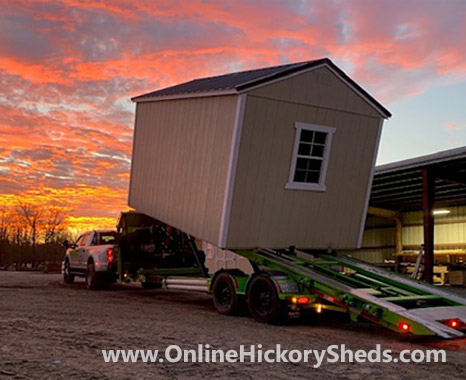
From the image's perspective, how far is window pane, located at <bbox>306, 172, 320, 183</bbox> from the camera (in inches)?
468

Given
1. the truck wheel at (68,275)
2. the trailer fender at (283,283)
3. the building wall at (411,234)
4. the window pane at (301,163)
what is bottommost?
the truck wheel at (68,275)

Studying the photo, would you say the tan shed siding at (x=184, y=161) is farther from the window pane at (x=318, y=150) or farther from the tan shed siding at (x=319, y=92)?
the window pane at (x=318, y=150)

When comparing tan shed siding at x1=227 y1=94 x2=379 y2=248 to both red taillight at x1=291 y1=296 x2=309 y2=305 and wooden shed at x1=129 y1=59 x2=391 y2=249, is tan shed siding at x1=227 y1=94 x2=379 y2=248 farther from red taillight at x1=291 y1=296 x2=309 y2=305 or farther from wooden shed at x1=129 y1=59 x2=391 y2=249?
red taillight at x1=291 y1=296 x2=309 y2=305

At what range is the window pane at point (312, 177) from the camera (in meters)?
11.9

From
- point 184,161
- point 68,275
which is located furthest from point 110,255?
point 184,161

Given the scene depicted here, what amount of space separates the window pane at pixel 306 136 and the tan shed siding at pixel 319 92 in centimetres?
58

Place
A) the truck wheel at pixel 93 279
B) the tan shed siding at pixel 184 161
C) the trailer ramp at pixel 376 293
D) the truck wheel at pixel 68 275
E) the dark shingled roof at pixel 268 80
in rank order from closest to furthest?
the trailer ramp at pixel 376 293, the dark shingled roof at pixel 268 80, the tan shed siding at pixel 184 161, the truck wheel at pixel 93 279, the truck wheel at pixel 68 275

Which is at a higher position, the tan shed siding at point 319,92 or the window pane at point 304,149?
the tan shed siding at point 319,92

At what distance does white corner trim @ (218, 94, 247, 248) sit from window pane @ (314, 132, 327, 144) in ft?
6.21

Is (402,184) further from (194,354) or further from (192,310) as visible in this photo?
(194,354)

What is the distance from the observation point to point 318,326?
9.95 meters

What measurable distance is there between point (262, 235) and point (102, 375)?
6.10 metres

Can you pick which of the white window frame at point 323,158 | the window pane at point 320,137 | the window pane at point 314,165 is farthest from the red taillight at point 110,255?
the window pane at point 320,137

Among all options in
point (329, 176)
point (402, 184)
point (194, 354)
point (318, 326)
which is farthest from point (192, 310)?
point (402, 184)
